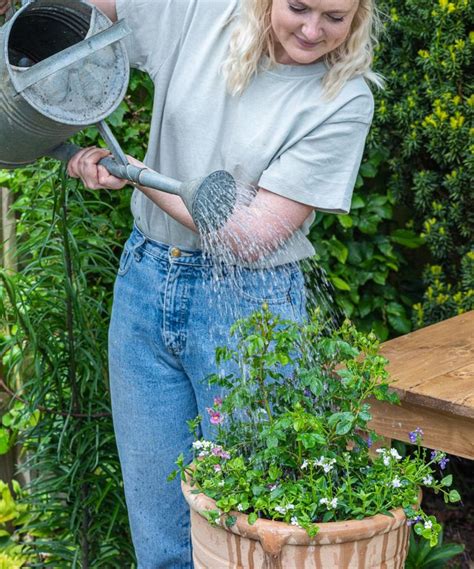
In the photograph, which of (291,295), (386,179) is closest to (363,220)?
(386,179)

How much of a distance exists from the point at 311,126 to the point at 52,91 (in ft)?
1.74

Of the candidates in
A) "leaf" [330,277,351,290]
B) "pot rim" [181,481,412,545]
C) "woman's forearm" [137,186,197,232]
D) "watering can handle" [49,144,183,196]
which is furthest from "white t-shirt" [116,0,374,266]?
"leaf" [330,277,351,290]

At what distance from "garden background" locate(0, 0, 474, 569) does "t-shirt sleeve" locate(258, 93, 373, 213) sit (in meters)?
0.75

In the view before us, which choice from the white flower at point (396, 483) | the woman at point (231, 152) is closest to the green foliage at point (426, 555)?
the woman at point (231, 152)

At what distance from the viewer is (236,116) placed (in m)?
2.09

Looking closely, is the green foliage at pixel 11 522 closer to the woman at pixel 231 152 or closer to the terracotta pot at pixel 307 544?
the woman at pixel 231 152

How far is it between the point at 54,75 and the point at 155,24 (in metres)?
0.41

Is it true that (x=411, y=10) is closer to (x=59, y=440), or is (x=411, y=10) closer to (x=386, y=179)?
(x=386, y=179)

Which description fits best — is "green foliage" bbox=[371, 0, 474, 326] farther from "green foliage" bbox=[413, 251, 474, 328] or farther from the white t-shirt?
the white t-shirt

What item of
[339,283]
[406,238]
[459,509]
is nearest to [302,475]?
[339,283]

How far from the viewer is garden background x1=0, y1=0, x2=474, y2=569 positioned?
9.06 ft

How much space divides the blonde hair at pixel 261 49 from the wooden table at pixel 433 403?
67 cm

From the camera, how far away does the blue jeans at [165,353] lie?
2129 millimetres

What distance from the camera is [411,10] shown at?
3246 millimetres
